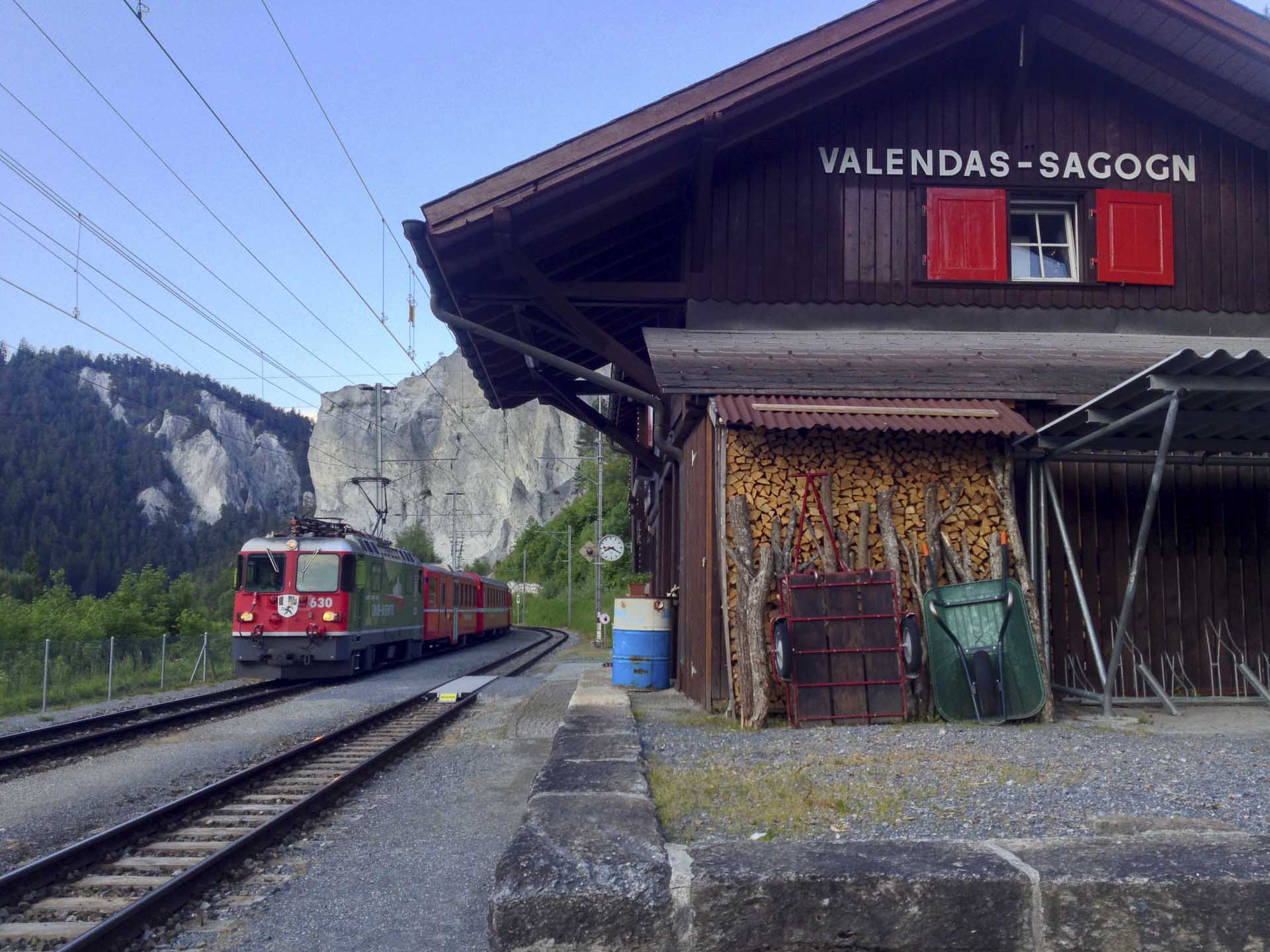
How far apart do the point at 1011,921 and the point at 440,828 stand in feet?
13.8

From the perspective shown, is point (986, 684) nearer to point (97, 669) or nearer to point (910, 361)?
point (910, 361)

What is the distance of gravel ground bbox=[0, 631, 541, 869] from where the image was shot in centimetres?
672

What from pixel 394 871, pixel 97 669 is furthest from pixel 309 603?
pixel 394 871

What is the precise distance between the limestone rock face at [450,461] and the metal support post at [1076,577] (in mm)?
77391

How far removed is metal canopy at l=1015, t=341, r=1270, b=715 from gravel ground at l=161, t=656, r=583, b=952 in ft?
15.8

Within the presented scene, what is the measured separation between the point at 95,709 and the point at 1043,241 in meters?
14.1

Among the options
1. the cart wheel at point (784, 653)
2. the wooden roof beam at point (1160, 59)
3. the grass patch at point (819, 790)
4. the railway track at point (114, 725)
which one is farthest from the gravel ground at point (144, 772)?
the wooden roof beam at point (1160, 59)

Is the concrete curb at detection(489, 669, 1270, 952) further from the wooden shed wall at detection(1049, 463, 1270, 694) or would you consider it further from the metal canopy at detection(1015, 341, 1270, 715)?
the wooden shed wall at detection(1049, 463, 1270, 694)

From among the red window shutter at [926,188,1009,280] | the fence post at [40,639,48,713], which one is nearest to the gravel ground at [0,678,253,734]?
the fence post at [40,639,48,713]

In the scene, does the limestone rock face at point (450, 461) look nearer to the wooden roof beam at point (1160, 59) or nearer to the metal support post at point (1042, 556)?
the wooden roof beam at point (1160, 59)

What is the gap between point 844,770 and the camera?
5766mm

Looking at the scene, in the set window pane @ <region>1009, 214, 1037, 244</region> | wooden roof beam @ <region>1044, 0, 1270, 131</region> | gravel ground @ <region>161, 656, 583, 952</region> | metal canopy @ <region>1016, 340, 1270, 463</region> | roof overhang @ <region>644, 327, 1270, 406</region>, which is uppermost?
wooden roof beam @ <region>1044, 0, 1270, 131</region>

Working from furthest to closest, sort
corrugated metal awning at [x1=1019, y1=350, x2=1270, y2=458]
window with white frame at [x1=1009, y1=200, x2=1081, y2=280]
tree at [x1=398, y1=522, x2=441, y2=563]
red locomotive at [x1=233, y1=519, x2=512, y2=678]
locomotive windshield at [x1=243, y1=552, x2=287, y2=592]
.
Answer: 1. tree at [x1=398, y1=522, x2=441, y2=563]
2. locomotive windshield at [x1=243, y1=552, x2=287, y2=592]
3. red locomotive at [x1=233, y1=519, x2=512, y2=678]
4. window with white frame at [x1=1009, y1=200, x2=1081, y2=280]
5. corrugated metal awning at [x1=1019, y1=350, x2=1270, y2=458]

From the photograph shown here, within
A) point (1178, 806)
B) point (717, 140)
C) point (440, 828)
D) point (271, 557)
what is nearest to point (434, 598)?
point (271, 557)
